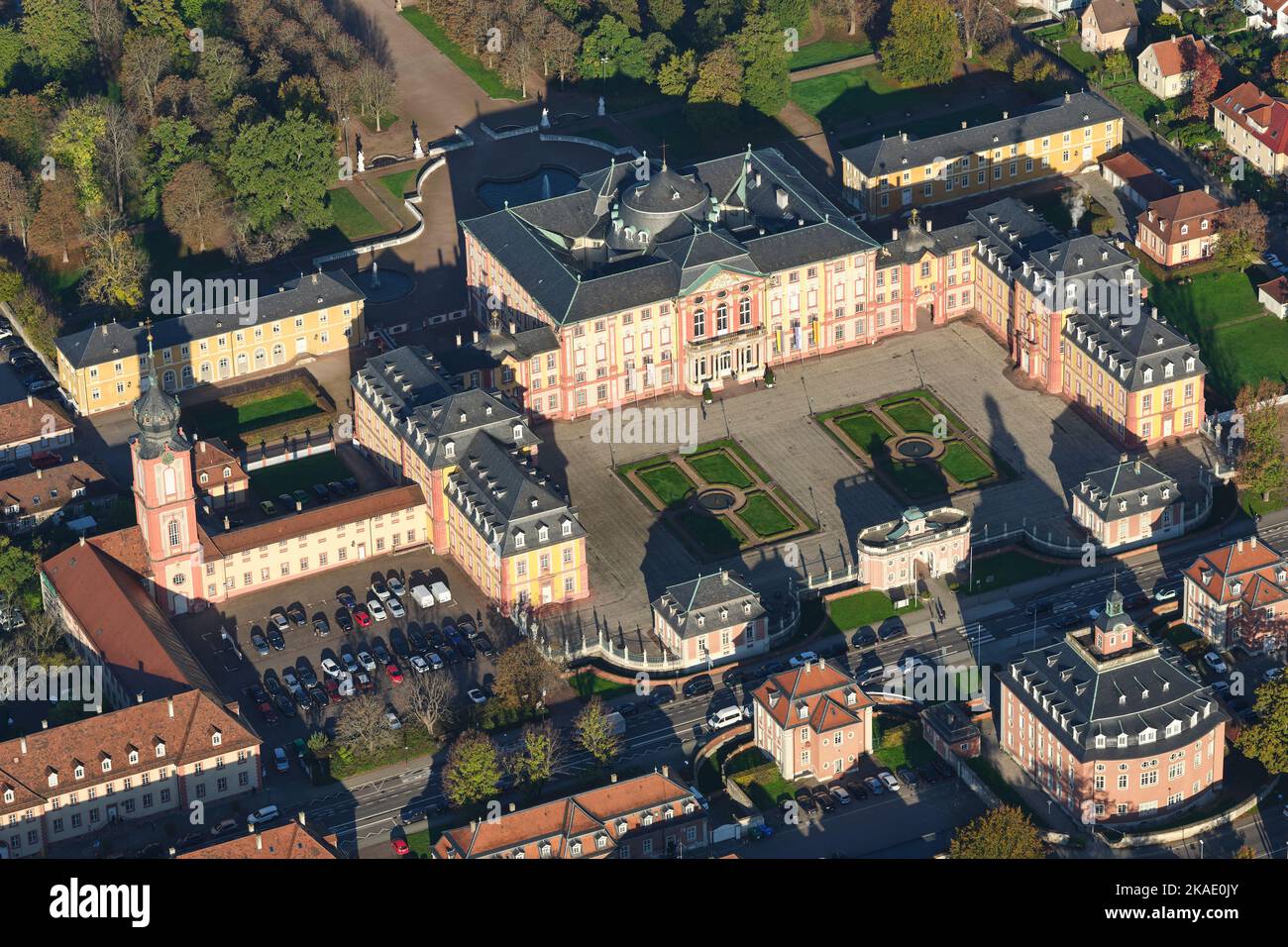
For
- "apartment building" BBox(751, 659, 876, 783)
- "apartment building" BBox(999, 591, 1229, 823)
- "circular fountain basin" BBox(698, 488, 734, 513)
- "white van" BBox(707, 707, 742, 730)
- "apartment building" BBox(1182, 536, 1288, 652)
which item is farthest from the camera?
"circular fountain basin" BBox(698, 488, 734, 513)

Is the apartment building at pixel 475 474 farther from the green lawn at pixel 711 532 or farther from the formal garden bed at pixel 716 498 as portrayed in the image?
the green lawn at pixel 711 532

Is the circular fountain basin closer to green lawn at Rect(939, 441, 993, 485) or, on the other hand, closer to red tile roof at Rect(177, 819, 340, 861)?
green lawn at Rect(939, 441, 993, 485)

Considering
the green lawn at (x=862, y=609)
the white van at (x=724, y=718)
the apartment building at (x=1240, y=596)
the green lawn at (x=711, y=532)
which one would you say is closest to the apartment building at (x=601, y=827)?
the white van at (x=724, y=718)

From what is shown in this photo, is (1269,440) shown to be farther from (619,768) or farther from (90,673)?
(90,673)

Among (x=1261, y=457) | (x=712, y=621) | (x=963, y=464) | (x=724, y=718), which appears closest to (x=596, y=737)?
(x=724, y=718)

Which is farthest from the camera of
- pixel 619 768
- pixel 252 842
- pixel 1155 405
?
pixel 1155 405

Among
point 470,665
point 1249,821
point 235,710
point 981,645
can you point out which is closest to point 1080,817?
point 1249,821

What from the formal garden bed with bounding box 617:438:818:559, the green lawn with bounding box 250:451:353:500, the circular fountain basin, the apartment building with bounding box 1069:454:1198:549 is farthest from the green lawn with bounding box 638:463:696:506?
the apartment building with bounding box 1069:454:1198:549

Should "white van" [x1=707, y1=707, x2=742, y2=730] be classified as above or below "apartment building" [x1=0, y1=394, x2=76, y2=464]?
below
